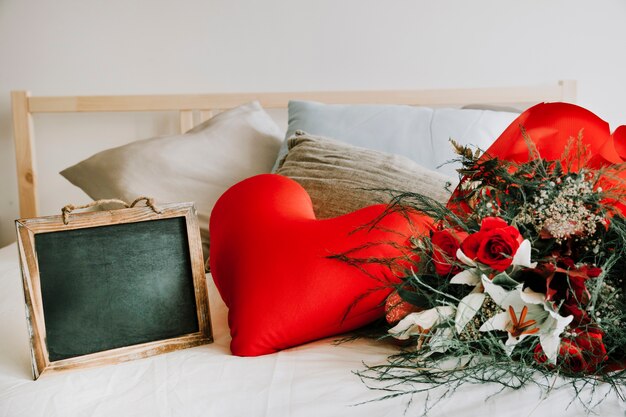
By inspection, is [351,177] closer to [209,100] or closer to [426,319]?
[426,319]

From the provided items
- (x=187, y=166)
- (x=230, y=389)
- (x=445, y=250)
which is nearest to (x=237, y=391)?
(x=230, y=389)

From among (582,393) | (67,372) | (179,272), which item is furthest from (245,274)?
(582,393)

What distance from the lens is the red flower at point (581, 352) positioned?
2.23 ft

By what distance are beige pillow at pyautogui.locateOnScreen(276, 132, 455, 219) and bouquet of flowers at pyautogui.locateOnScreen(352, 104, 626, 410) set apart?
1.25 feet

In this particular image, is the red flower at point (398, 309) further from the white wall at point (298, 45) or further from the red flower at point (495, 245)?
the white wall at point (298, 45)

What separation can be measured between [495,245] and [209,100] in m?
1.45

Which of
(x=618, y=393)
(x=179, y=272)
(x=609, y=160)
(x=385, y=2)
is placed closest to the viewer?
(x=618, y=393)

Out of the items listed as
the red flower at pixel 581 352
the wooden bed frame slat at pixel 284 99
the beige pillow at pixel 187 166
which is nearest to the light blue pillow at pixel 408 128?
the beige pillow at pixel 187 166

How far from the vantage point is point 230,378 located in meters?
0.74

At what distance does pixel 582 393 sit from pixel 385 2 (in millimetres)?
1664

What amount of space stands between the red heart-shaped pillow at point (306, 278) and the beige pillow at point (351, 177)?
0.26 metres

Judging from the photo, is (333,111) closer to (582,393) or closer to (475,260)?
(475,260)

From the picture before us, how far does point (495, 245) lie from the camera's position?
0.69 meters

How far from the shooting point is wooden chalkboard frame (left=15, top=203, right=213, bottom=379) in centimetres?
80
